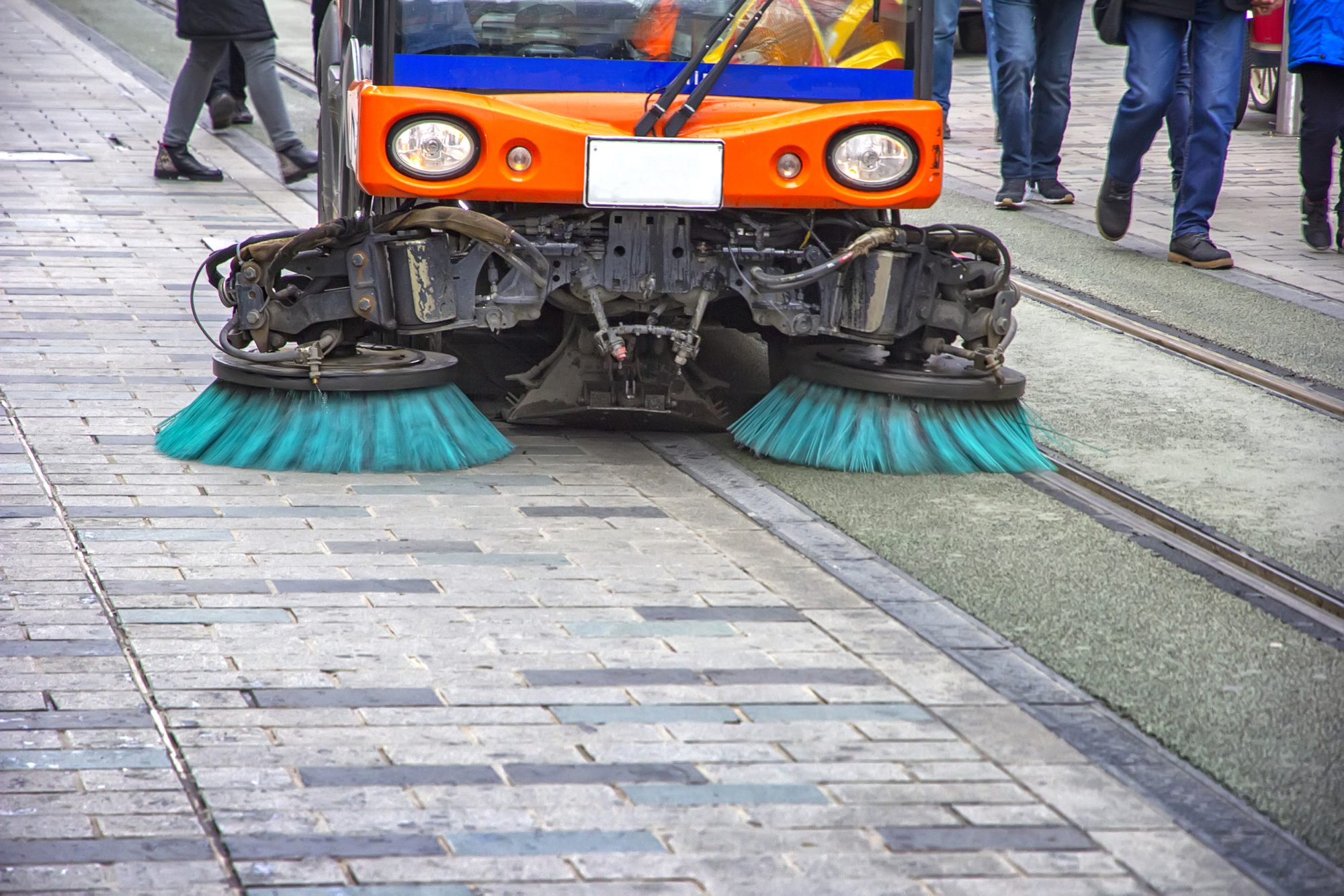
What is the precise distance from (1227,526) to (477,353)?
110 inches

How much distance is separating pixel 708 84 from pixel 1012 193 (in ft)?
17.5

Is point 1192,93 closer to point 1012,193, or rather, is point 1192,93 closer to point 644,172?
point 1012,193

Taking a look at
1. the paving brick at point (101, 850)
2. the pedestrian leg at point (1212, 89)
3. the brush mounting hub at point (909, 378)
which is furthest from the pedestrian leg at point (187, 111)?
the paving brick at point (101, 850)

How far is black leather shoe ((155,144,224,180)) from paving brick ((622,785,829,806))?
27.2 feet

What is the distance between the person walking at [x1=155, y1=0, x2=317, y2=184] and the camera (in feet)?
34.3

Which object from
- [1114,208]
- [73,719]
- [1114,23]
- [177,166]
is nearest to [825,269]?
[73,719]

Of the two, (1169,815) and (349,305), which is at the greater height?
(349,305)

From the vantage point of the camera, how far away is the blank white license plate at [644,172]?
510cm

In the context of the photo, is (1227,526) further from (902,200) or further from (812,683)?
(812,683)

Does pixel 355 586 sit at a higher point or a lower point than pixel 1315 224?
lower

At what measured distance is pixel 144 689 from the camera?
3645mm

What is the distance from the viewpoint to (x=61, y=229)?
900 cm

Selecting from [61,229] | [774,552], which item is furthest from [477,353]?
[61,229]

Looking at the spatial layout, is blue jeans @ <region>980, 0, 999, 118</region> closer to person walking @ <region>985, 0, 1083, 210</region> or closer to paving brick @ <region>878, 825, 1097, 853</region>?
person walking @ <region>985, 0, 1083, 210</region>
